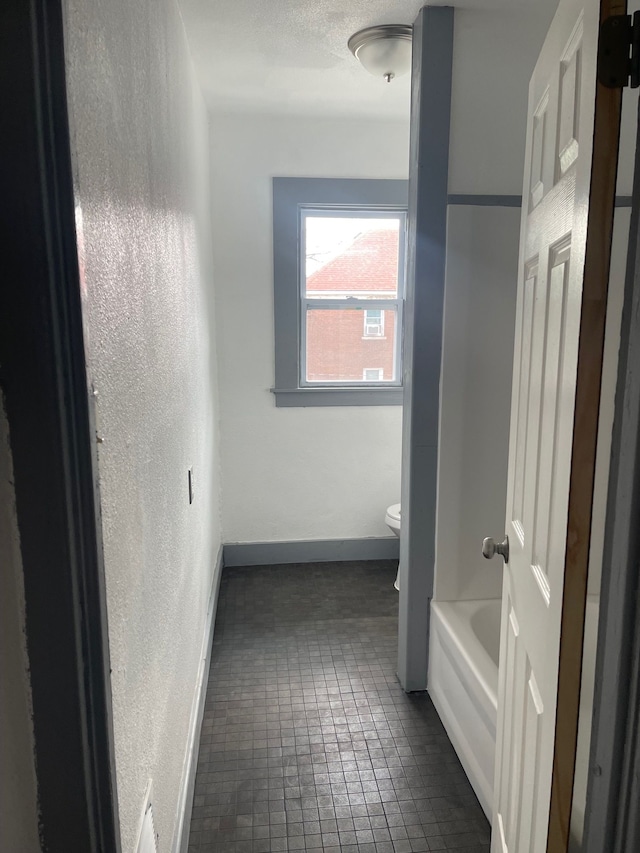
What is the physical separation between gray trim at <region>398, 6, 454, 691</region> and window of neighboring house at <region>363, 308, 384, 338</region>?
1225 millimetres

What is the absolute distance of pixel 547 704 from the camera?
1020mm

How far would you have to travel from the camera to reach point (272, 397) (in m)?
3.43

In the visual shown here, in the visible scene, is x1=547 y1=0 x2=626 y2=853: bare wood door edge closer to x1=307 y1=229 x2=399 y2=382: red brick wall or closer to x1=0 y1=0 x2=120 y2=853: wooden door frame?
x1=0 y1=0 x2=120 y2=853: wooden door frame

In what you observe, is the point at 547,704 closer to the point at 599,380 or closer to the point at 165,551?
the point at 599,380

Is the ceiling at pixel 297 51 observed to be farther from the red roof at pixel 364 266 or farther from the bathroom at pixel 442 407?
the red roof at pixel 364 266

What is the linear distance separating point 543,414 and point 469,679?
1.11m

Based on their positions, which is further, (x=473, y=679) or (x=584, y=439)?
(x=473, y=679)

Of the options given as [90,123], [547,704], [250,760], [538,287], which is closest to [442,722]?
[250,760]

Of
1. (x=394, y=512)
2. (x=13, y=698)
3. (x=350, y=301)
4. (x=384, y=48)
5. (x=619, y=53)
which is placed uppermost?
(x=384, y=48)

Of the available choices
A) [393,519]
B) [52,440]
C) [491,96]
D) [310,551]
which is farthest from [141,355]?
[310,551]

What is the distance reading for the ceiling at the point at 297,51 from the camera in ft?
6.40

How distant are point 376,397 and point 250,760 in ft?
6.66

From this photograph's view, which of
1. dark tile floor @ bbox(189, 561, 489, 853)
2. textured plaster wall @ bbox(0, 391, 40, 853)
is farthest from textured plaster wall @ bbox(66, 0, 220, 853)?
dark tile floor @ bbox(189, 561, 489, 853)

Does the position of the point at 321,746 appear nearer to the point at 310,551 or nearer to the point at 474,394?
the point at 474,394
